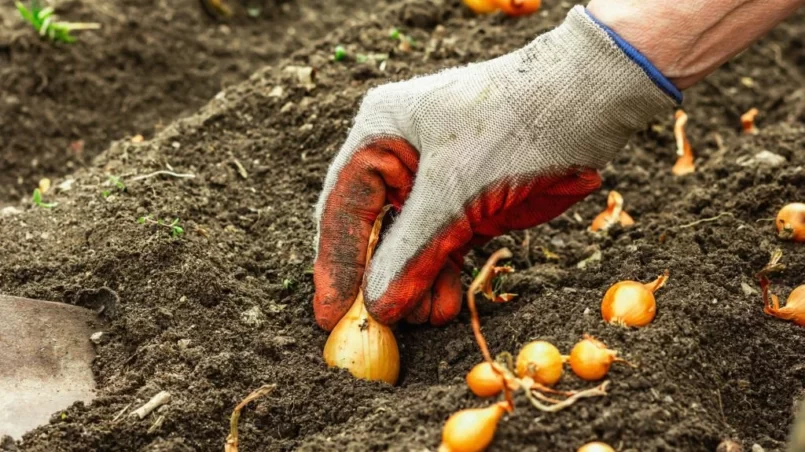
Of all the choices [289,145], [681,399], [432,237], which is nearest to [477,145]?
[432,237]

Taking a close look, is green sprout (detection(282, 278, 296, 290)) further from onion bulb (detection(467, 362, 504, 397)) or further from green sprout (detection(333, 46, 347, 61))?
green sprout (detection(333, 46, 347, 61))

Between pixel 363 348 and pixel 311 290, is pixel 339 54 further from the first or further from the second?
pixel 363 348

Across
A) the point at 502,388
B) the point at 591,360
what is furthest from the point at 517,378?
A: the point at 591,360


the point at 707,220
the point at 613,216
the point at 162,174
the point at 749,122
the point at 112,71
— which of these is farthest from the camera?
the point at 112,71

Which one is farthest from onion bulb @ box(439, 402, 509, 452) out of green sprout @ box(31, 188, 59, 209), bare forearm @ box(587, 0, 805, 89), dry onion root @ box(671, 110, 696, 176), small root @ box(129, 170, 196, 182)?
dry onion root @ box(671, 110, 696, 176)

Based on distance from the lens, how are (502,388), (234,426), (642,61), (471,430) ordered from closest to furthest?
(471,430), (502,388), (234,426), (642,61)

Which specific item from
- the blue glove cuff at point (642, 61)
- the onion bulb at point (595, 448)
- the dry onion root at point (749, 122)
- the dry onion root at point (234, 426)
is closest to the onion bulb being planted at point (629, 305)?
the onion bulb at point (595, 448)
